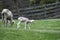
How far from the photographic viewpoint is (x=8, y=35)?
12.6 m

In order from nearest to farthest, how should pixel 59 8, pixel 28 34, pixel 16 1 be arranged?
pixel 28 34
pixel 59 8
pixel 16 1

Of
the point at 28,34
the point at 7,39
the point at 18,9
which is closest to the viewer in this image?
the point at 7,39

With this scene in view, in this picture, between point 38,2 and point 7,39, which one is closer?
point 7,39

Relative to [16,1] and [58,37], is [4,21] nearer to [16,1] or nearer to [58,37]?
[58,37]

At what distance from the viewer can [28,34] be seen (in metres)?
12.9

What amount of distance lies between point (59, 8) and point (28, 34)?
12500 millimetres

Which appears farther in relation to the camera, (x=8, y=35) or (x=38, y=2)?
(x=38, y=2)

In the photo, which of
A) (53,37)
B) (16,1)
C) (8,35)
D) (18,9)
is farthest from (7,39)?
(16,1)

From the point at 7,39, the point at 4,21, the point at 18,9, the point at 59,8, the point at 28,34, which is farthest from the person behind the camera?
the point at 18,9

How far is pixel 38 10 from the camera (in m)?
26.0

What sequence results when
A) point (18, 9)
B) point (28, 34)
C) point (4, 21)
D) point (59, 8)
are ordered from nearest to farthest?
1. point (28, 34)
2. point (4, 21)
3. point (59, 8)
4. point (18, 9)

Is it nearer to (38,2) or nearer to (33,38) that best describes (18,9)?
(38,2)

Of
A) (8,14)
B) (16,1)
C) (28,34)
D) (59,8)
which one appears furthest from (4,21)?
(16,1)

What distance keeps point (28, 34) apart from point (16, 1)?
17216 millimetres
